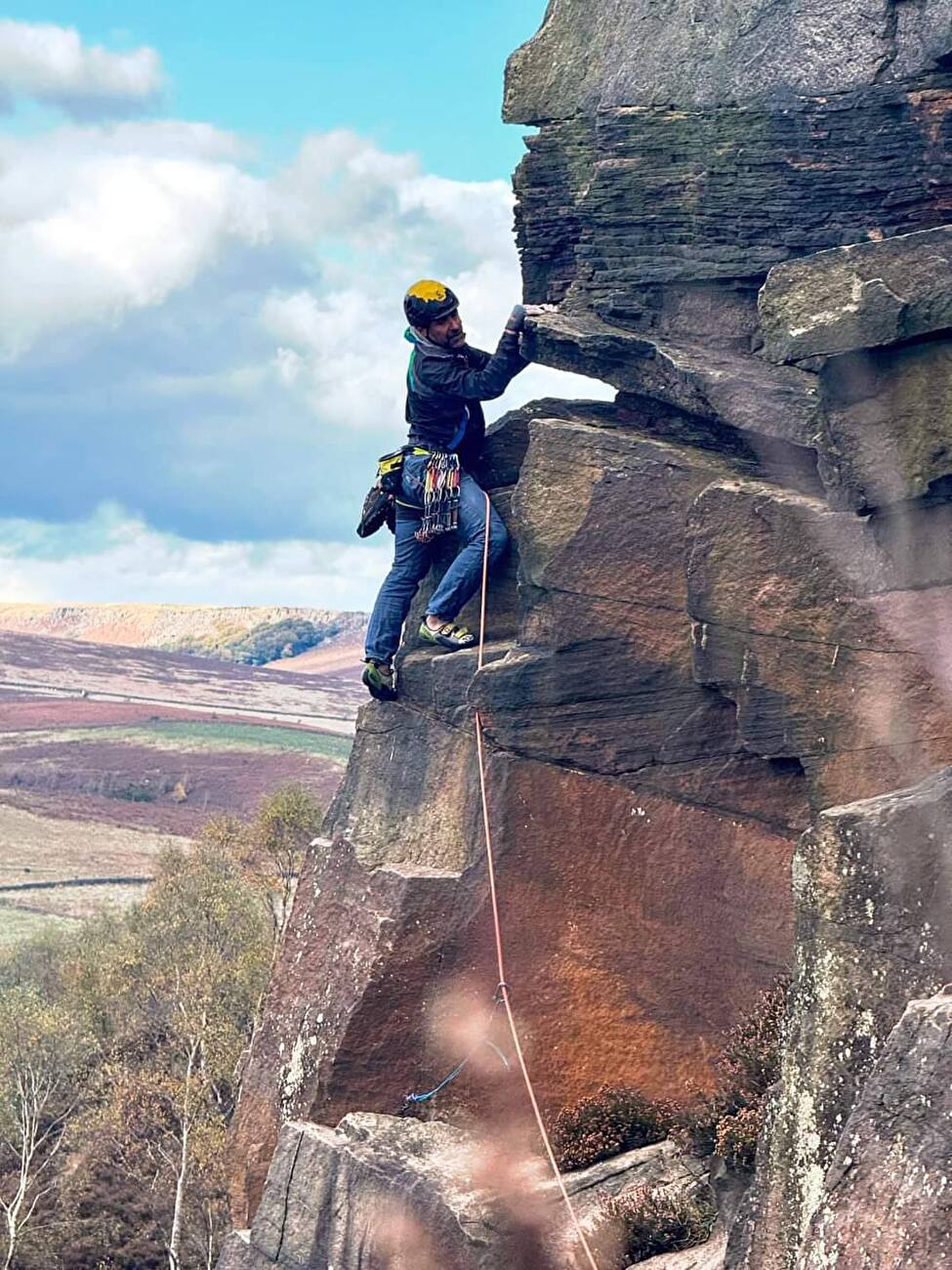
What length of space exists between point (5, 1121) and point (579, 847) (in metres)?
37.1

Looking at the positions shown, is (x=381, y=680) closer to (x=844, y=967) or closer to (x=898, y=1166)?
(x=844, y=967)

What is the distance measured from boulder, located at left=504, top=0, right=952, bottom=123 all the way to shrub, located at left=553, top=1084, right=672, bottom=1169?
8.44 m

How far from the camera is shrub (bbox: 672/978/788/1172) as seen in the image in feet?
38.0

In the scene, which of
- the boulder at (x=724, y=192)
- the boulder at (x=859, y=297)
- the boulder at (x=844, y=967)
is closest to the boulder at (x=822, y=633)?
the boulder at (x=859, y=297)

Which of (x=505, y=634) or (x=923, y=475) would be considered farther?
(x=505, y=634)

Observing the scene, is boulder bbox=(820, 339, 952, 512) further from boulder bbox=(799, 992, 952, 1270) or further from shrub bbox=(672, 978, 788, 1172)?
boulder bbox=(799, 992, 952, 1270)

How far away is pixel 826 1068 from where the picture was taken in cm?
994

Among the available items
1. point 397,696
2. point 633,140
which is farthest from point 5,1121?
point 633,140

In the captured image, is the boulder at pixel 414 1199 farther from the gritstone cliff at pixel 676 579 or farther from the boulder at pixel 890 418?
the boulder at pixel 890 418

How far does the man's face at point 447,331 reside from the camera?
1512 centimetres

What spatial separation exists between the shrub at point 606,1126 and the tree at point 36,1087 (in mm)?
31936

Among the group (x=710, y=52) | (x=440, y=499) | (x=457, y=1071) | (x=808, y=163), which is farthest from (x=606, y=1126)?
(x=710, y=52)

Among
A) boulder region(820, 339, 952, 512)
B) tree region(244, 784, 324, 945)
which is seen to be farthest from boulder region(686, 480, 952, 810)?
tree region(244, 784, 324, 945)

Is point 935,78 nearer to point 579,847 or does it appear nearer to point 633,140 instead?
point 633,140
